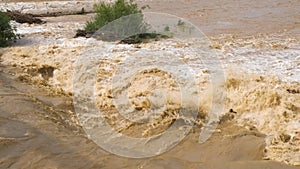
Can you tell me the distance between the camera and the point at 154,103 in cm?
654

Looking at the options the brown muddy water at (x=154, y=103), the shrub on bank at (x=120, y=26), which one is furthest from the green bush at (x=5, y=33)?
the shrub on bank at (x=120, y=26)

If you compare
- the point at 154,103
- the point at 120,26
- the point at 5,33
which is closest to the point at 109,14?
the point at 120,26

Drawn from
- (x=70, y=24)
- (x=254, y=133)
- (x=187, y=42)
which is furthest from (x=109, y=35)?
(x=254, y=133)

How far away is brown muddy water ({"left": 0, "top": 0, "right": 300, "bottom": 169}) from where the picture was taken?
4691 mm

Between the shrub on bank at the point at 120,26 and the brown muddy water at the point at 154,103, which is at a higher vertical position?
the shrub on bank at the point at 120,26

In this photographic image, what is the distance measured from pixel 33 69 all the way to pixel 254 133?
15.4 feet

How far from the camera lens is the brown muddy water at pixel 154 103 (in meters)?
4.69

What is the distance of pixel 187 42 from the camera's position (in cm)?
975

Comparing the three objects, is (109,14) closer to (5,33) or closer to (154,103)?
(5,33)

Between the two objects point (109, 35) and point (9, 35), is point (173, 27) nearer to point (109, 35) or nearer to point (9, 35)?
point (109, 35)

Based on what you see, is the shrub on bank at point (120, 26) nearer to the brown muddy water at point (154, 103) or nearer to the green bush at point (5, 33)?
the brown muddy water at point (154, 103)

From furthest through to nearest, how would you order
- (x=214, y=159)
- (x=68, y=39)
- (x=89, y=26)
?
1. (x=89, y=26)
2. (x=68, y=39)
3. (x=214, y=159)

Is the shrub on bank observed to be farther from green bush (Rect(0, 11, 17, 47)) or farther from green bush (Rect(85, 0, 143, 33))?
green bush (Rect(0, 11, 17, 47))

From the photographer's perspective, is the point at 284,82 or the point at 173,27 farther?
the point at 173,27
